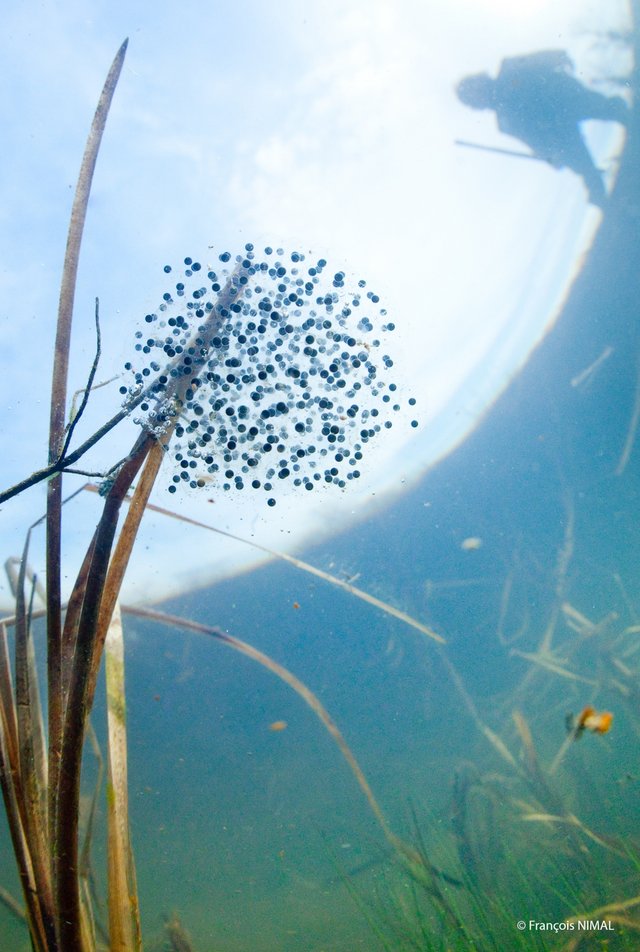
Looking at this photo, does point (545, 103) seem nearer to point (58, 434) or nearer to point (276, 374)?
point (276, 374)

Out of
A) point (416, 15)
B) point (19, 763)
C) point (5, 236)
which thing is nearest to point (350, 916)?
point (19, 763)

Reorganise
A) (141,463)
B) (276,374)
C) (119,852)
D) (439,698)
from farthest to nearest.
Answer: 1. (439,698)
2. (276,374)
3. (119,852)
4. (141,463)

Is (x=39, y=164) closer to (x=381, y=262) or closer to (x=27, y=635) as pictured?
(x=381, y=262)

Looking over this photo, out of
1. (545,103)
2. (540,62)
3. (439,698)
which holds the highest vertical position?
(540,62)

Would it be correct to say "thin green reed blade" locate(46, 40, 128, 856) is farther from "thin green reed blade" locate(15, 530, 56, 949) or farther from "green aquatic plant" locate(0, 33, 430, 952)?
"thin green reed blade" locate(15, 530, 56, 949)

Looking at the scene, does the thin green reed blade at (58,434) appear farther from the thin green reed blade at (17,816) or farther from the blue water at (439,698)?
the blue water at (439,698)

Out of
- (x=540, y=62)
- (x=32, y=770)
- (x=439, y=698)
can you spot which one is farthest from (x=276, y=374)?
(x=439, y=698)
